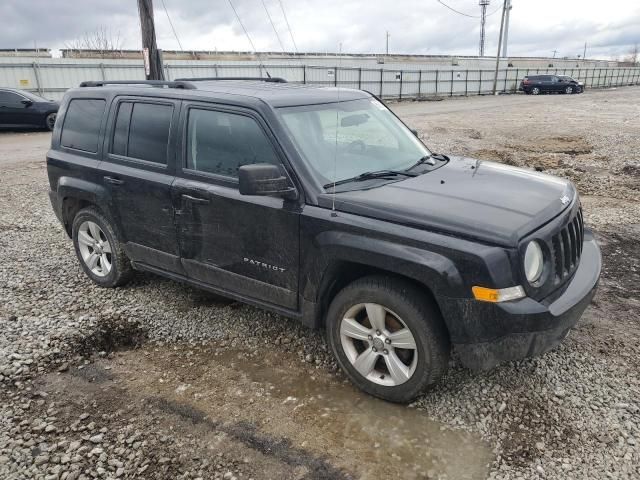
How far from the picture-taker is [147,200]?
4.14 meters

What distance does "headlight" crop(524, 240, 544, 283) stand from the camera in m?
2.82

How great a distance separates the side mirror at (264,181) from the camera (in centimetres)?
316

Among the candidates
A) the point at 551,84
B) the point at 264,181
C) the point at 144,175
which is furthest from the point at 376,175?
the point at 551,84

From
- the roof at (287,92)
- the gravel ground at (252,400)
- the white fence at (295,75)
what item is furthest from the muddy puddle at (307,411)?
the white fence at (295,75)

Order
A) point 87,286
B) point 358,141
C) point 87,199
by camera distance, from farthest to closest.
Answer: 1. point 87,286
2. point 87,199
3. point 358,141

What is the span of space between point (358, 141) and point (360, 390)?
1.82 m

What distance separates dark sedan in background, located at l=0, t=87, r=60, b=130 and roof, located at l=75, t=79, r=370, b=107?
1455 cm

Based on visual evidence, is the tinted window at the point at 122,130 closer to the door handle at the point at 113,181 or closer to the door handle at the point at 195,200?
the door handle at the point at 113,181

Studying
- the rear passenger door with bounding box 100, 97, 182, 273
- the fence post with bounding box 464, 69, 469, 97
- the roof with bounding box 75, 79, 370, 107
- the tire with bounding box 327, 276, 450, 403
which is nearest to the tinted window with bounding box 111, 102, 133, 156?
the rear passenger door with bounding box 100, 97, 182, 273

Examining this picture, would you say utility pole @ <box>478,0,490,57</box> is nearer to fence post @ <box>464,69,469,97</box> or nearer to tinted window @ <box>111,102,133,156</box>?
fence post @ <box>464,69,469,97</box>

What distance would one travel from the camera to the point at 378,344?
3195 mm

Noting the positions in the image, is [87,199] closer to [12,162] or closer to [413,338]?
[413,338]

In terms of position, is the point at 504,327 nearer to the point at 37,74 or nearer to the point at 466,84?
the point at 37,74

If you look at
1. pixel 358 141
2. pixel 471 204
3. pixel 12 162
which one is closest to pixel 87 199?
pixel 358 141
